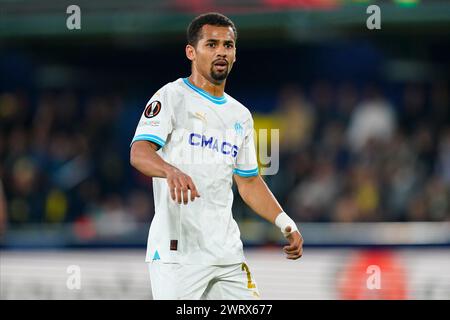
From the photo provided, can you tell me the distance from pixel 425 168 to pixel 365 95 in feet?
6.21

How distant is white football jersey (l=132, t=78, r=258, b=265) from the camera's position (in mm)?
5641

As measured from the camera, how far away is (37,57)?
1666 centimetres

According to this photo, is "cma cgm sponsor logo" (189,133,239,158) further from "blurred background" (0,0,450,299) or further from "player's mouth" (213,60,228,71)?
"blurred background" (0,0,450,299)

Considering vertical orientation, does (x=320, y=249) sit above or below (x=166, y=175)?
below

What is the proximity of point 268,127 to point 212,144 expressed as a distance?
919 cm

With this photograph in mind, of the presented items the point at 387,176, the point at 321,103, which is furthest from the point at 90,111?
the point at 387,176

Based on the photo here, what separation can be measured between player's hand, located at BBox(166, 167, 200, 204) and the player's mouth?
95 centimetres

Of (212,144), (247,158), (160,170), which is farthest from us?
(247,158)

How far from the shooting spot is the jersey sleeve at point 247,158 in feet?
19.9

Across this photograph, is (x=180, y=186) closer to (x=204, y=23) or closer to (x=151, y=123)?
(x=151, y=123)

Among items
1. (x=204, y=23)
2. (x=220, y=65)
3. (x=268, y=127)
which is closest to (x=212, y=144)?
(x=220, y=65)

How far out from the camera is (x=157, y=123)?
5.55m

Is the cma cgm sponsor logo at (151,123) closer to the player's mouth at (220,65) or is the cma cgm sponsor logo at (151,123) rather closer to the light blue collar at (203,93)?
the light blue collar at (203,93)
